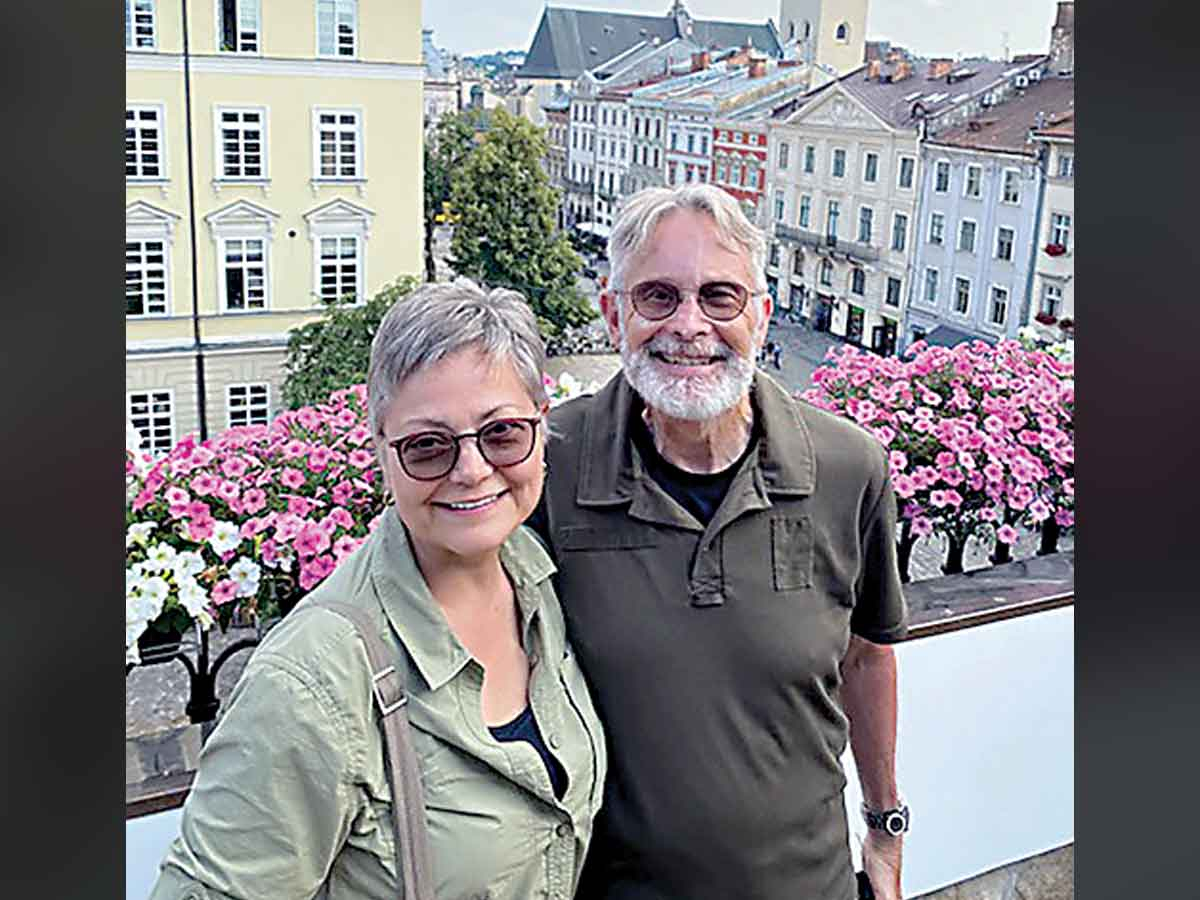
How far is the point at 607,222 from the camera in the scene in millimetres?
1535

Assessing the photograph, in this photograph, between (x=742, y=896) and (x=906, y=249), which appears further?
(x=906, y=249)

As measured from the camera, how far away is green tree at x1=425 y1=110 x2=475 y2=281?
5.01 ft

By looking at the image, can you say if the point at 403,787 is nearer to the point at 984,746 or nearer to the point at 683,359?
the point at 683,359

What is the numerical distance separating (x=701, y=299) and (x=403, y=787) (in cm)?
58

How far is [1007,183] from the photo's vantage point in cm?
204

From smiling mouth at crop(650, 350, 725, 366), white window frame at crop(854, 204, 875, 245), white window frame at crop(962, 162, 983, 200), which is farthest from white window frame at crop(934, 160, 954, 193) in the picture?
smiling mouth at crop(650, 350, 725, 366)

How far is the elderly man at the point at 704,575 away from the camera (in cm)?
118

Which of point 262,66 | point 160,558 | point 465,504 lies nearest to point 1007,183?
point 262,66

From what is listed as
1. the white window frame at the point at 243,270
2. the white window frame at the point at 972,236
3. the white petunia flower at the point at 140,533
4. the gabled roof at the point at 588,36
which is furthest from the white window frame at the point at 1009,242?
the white petunia flower at the point at 140,533

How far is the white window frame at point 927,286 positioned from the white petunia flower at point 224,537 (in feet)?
4.15
